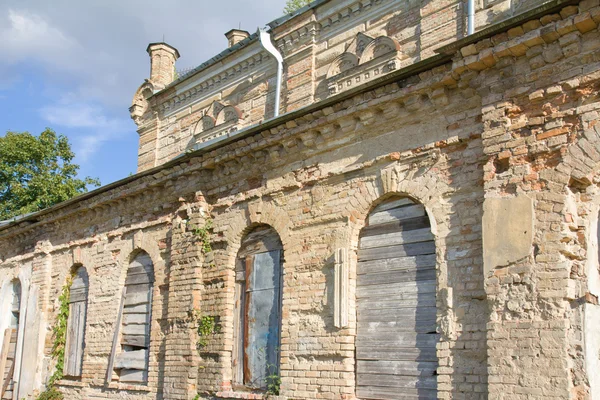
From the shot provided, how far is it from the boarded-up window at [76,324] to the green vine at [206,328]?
3672 mm

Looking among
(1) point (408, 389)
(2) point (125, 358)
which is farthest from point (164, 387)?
(1) point (408, 389)

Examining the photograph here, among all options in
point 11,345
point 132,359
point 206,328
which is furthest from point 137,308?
point 11,345

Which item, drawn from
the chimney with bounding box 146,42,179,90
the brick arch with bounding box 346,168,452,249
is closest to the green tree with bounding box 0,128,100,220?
the chimney with bounding box 146,42,179,90

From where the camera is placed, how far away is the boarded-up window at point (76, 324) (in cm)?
1188

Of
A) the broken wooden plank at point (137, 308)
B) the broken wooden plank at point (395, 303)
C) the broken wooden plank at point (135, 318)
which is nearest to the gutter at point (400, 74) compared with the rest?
the broken wooden plank at point (137, 308)

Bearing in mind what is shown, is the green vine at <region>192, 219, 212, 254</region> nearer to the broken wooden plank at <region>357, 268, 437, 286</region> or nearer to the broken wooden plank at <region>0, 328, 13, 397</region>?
the broken wooden plank at <region>357, 268, 437, 286</region>

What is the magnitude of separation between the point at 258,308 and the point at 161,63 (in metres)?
12.5

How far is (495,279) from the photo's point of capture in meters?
5.89

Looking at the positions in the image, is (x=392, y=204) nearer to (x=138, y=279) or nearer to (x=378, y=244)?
(x=378, y=244)

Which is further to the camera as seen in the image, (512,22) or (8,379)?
(8,379)

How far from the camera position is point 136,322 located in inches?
422

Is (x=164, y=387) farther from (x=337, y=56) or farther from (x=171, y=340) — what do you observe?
(x=337, y=56)

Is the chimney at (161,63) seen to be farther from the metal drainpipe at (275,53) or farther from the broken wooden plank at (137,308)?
the broken wooden plank at (137,308)

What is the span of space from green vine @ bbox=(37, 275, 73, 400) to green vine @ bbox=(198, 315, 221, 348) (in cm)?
426
